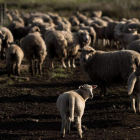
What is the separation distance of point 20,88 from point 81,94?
4107 mm

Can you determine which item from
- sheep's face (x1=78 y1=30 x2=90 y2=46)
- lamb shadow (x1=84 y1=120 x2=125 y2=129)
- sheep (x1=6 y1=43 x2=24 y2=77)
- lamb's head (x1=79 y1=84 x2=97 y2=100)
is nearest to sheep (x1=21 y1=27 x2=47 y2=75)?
sheep (x1=6 y1=43 x2=24 y2=77)

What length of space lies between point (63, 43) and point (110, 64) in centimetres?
420

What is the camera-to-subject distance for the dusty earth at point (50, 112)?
6.67 metres

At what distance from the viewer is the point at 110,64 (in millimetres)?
9359

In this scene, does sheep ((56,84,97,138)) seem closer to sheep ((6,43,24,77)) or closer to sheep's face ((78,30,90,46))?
sheep ((6,43,24,77))

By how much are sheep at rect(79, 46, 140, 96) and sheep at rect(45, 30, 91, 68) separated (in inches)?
125

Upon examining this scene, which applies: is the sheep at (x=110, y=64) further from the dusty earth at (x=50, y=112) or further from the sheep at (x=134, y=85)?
the sheep at (x=134, y=85)

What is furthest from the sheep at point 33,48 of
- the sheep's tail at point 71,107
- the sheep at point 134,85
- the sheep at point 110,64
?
the sheep's tail at point 71,107

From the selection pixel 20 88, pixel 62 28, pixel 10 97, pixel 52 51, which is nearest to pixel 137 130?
pixel 10 97

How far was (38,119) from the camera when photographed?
7641 millimetres

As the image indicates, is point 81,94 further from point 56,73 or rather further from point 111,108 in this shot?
point 56,73

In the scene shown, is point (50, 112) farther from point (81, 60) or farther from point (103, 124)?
point (81, 60)

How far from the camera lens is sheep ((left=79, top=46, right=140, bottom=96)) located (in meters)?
8.93

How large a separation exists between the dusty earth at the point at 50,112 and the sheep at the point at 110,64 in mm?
588
